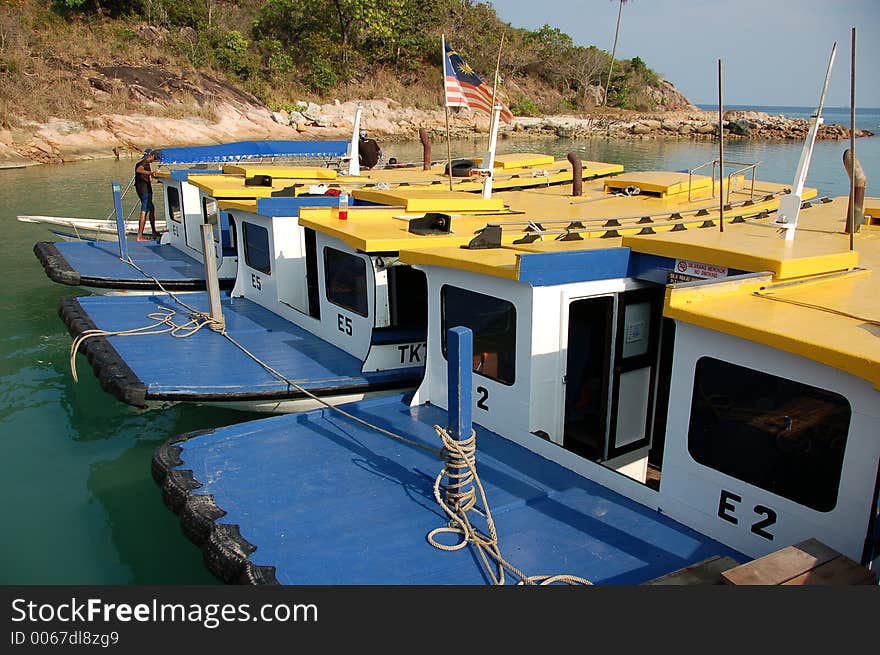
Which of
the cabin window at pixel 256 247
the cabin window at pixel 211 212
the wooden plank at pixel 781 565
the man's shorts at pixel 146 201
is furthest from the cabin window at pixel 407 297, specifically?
the man's shorts at pixel 146 201

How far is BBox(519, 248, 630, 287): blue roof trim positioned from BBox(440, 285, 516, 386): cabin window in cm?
45

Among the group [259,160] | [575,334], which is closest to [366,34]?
[259,160]

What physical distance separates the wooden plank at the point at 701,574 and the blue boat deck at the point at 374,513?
13.9 inches

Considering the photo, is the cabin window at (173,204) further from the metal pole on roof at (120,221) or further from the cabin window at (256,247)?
the cabin window at (256,247)

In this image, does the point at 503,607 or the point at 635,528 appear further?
the point at 635,528

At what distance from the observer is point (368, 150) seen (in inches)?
658

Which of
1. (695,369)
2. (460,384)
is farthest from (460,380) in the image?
(695,369)

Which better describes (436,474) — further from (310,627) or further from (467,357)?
(310,627)

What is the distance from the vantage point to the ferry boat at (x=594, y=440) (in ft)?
13.6

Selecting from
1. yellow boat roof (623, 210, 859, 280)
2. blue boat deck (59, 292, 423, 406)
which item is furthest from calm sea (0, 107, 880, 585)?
yellow boat roof (623, 210, 859, 280)

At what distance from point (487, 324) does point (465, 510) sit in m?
1.88

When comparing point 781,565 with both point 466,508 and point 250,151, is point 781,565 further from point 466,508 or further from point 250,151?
point 250,151

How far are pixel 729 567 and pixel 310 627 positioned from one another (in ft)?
7.75

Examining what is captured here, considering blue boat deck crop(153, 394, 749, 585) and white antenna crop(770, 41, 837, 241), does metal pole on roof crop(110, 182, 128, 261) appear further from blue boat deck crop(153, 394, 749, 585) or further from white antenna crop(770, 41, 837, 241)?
white antenna crop(770, 41, 837, 241)
